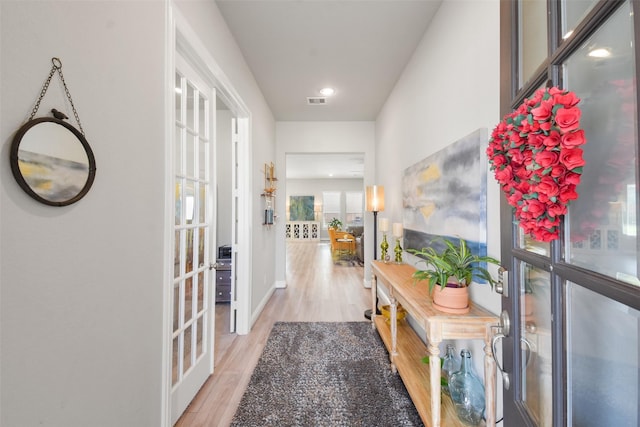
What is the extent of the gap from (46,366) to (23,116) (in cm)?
72

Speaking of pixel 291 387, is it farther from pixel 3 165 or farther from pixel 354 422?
pixel 3 165

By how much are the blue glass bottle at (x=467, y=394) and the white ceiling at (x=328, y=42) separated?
2.53 metres

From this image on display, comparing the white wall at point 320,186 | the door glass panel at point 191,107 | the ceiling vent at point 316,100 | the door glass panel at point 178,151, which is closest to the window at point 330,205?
the white wall at point 320,186

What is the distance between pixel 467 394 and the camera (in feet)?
4.67

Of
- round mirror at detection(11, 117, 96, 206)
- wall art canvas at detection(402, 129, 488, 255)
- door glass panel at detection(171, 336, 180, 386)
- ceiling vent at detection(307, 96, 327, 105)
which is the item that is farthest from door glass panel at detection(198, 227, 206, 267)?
ceiling vent at detection(307, 96, 327, 105)

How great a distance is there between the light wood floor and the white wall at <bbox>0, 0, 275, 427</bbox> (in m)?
0.53

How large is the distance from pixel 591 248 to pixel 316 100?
369 centimetres

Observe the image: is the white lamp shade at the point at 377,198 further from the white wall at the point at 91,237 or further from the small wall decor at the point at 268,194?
the white wall at the point at 91,237

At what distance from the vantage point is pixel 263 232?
3.61m

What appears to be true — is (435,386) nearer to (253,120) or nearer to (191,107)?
(191,107)

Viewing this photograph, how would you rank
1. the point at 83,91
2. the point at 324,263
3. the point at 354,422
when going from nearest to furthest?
1. the point at 83,91
2. the point at 354,422
3. the point at 324,263

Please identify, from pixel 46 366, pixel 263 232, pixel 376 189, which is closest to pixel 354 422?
pixel 46 366

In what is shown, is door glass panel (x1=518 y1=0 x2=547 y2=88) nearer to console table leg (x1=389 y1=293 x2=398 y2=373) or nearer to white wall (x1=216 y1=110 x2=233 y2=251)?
console table leg (x1=389 y1=293 x2=398 y2=373)

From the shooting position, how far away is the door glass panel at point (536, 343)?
28.3 inches
